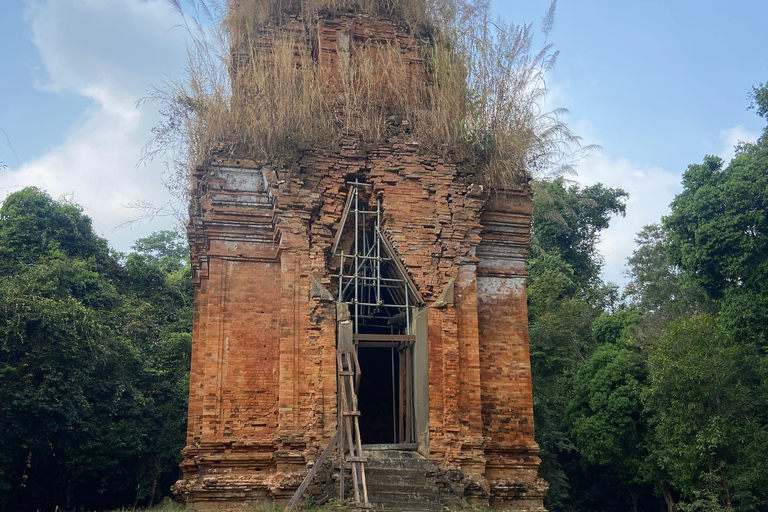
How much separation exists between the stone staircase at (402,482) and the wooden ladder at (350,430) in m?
0.36

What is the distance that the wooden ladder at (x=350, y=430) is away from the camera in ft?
24.6

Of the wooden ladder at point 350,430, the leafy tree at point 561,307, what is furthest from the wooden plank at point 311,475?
the leafy tree at point 561,307

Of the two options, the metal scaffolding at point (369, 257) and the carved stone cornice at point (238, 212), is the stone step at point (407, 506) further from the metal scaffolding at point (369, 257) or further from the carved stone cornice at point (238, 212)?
the carved stone cornice at point (238, 212)

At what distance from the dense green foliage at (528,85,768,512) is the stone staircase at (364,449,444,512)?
8845mm

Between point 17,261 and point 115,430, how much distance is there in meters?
6.28

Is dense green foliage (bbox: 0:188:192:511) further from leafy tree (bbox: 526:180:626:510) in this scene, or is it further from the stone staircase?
leafy tree (bbox: 526:180:626:510)

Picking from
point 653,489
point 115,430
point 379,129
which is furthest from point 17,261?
point 653,489

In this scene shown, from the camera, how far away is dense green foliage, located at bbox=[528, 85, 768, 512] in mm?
Result: 15250

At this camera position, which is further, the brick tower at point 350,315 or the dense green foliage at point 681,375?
the dense green foliage at point 681,375

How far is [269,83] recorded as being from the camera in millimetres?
10547

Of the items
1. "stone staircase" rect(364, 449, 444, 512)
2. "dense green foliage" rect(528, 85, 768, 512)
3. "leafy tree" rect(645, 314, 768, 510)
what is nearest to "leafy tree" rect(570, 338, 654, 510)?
"dense green foliage" rect(528, 85, 768, 512)

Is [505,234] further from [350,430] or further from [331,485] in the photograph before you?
[331,485]

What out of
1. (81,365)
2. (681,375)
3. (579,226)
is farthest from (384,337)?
(579,226)

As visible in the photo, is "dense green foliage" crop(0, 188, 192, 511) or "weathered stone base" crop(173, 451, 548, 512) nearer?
"weathered stone base" crop(173, 451, 548, 512)
